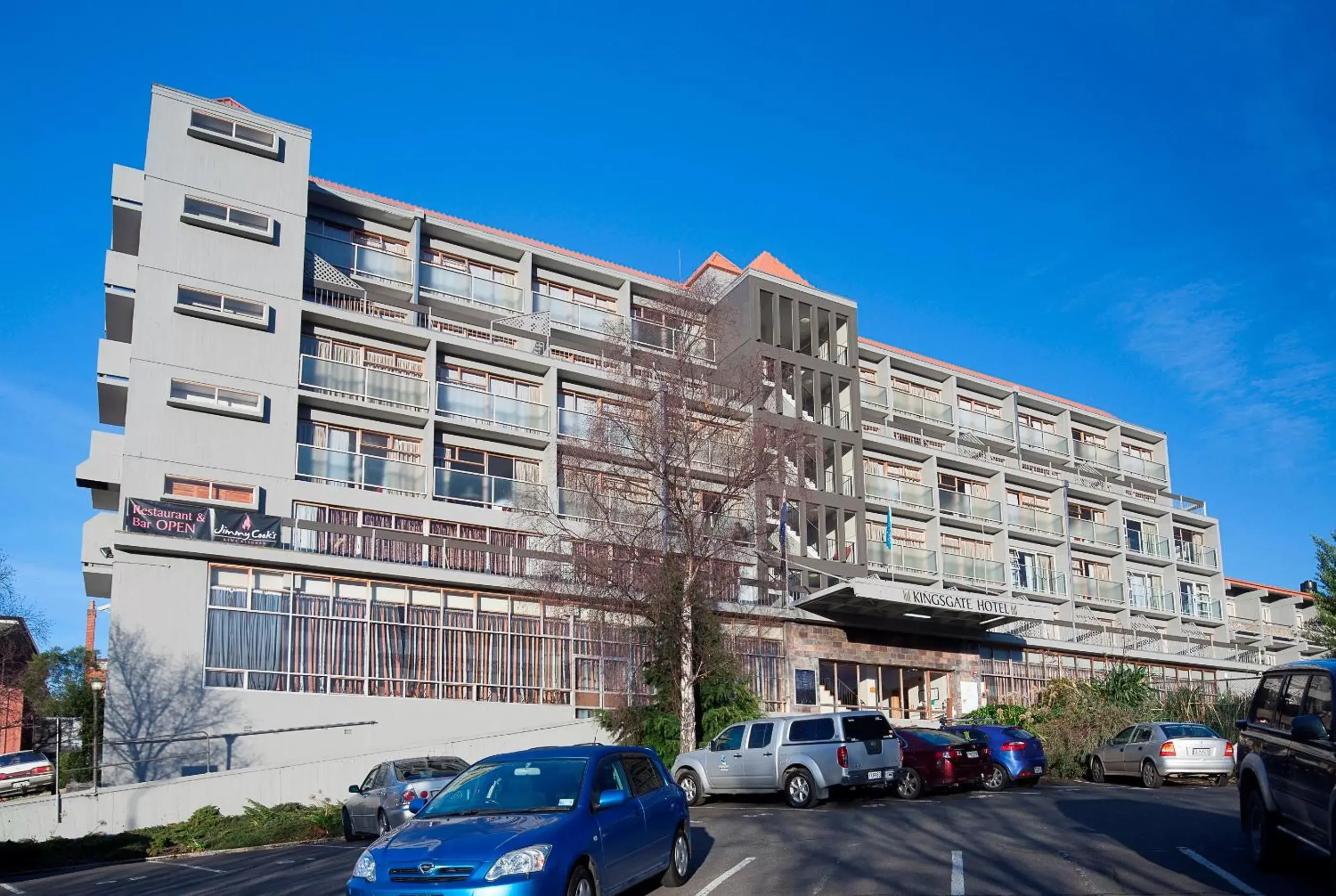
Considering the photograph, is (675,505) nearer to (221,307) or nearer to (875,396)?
(221,307)

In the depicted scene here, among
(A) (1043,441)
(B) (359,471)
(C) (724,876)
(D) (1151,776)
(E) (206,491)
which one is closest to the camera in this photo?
(C) (724,876)

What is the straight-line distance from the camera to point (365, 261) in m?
37.8

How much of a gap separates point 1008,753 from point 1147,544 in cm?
3659

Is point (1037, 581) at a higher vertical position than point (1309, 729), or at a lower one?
higher

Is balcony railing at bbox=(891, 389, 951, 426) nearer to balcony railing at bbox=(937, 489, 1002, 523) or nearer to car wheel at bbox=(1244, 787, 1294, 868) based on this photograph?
balcony railing at bbox=(937, 489, 1002, 523)

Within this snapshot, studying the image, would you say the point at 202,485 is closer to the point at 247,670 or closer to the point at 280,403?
the point at 280,403

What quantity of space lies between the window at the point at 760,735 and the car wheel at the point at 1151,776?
8499 millimetres

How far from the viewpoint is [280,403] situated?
3334 centimetres

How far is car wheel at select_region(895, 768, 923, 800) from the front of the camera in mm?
22953

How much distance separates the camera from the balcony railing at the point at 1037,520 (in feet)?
170

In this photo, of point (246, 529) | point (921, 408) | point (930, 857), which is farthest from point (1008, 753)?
point (921, 408)

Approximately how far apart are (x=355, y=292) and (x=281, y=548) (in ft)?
32.7

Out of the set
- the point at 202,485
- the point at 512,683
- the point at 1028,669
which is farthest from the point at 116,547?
the point at 1028,669

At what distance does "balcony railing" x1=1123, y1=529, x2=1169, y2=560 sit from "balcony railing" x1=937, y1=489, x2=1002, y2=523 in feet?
33.3
